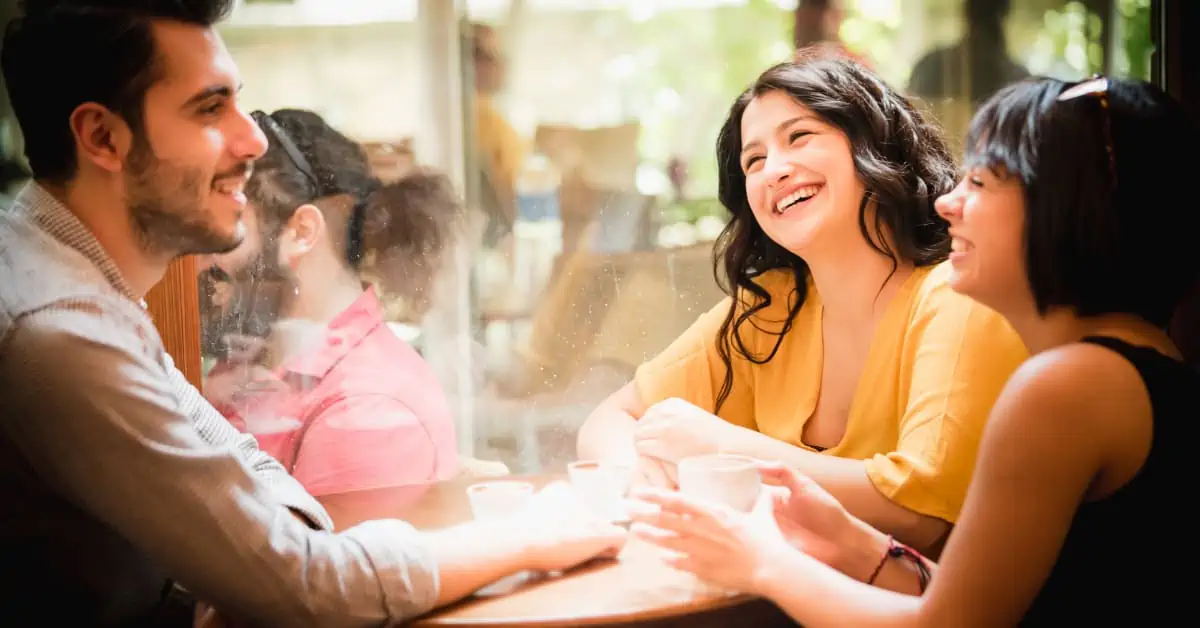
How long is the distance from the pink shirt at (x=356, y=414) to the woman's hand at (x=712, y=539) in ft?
2.96

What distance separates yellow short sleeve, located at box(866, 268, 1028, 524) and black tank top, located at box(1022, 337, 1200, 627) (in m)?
0.40

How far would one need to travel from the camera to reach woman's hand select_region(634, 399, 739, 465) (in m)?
1.64

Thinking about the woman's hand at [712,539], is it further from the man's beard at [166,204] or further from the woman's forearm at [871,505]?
the man's beard at [166,204]

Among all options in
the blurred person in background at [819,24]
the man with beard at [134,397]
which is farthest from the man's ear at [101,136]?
the blurred person in background at [819,24]

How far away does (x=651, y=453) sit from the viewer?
A: 1702 millimetres

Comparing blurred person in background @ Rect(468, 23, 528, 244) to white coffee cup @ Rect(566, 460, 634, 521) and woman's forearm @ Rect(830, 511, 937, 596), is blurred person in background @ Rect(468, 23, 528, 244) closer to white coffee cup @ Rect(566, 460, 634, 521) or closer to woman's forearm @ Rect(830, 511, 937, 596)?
white coffee cup @ Rect(566, 460, 634, 521)

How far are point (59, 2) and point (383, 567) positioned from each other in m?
0.88

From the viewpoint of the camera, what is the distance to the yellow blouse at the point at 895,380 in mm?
1487

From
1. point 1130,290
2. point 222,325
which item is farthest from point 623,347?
point 1130,290

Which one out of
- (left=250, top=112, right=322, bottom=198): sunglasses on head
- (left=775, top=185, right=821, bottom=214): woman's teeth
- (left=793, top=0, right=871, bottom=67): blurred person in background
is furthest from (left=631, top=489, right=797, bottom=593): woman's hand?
(left=793, top=0, right=871, bottom=67): blurred person in background

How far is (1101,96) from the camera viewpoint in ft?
3.55

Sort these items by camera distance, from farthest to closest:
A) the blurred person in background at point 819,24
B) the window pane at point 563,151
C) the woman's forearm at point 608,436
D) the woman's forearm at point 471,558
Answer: the blurred person in background at point 819,24
the window pane at point 563,151
the woman's forearm at point 608,436
the woman's forearm at point 471,558

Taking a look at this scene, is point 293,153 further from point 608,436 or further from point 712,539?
point 712,539

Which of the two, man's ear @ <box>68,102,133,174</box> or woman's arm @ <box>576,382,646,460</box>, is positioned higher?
man's ear @ <box>68,102,133,174</box>
